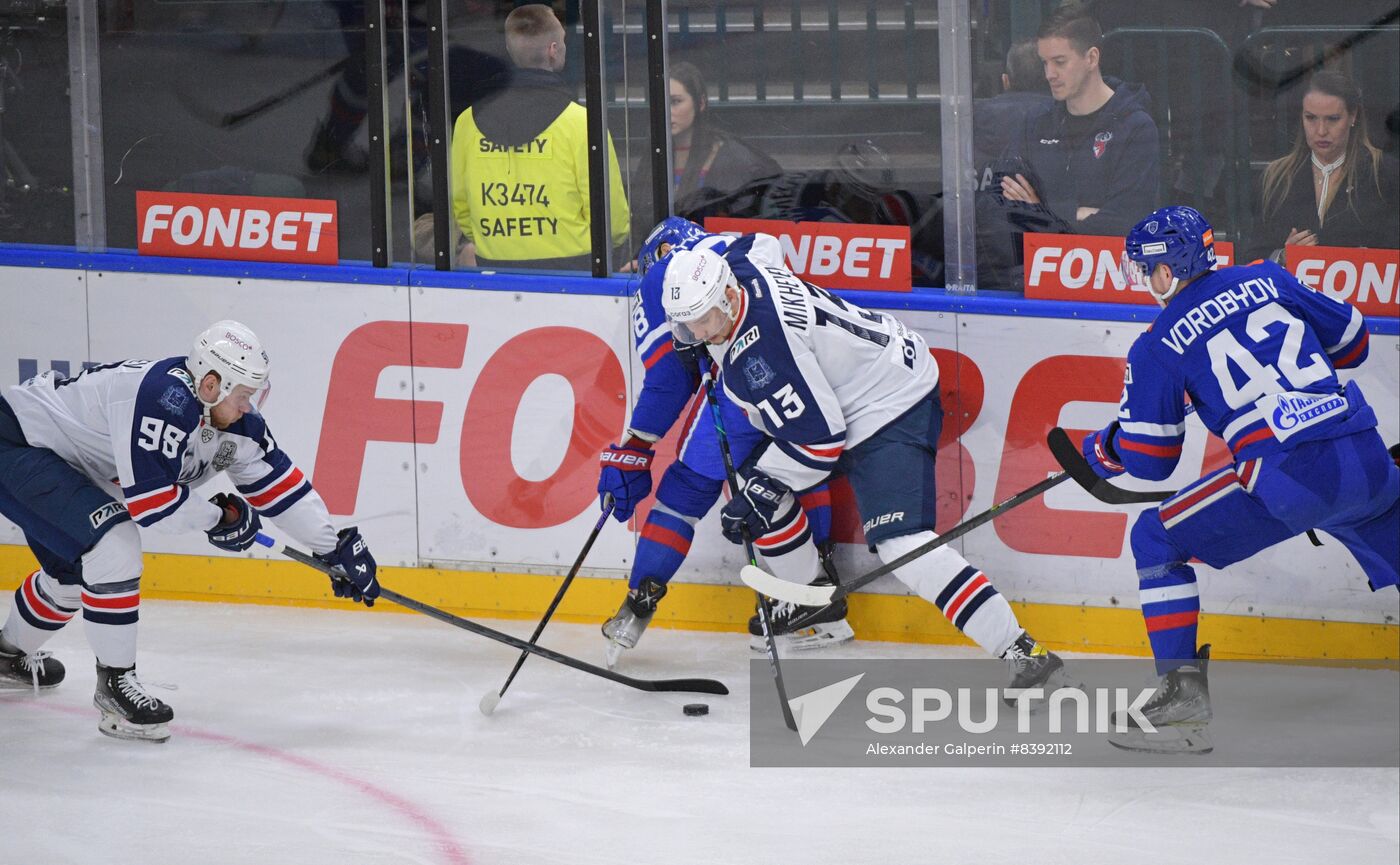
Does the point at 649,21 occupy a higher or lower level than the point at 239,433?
higher

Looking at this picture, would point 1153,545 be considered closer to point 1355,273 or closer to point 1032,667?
point 1032,667

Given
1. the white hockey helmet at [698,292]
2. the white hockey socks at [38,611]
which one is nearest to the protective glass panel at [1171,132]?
the white hockey helmet at [698,292]

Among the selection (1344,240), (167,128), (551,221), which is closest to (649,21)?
(551,221)

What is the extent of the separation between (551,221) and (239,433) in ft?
4.27

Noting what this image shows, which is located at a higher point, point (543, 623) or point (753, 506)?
point (753, 506)

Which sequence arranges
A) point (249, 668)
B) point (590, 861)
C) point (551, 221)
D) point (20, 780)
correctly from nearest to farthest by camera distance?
point (590, 861) → point (20, 780) → point (249, 668) → point (551, 221)

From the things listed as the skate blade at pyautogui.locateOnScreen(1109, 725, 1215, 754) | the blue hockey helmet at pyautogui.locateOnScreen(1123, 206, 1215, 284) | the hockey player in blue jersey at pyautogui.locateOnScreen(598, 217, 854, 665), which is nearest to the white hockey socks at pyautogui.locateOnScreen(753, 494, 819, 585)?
the hockey player in blue jersey at pyautogui.locateOnScreen(598, 217, 854, 665)

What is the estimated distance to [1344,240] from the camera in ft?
14.2

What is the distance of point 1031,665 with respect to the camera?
13.5ft

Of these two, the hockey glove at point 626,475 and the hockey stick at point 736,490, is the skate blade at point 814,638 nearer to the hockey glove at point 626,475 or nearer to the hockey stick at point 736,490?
the hockey stick at point 736,490

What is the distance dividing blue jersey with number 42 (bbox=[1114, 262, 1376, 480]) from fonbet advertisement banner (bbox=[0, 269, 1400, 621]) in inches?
33.3

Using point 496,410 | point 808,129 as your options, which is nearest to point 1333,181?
point 808,129

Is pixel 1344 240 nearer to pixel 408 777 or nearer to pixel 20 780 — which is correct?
pixel 408 777

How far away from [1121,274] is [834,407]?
901 millimetres
